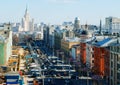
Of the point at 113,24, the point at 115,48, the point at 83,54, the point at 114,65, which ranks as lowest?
the point at 83,54

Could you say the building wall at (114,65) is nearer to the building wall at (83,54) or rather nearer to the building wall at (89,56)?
the building wall at (89,56)

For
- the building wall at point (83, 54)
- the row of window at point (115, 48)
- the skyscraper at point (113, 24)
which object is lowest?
the building wall at point (83, 54)

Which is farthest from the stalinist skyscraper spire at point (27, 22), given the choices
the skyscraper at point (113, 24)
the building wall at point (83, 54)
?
the building wall at point (83, 54)

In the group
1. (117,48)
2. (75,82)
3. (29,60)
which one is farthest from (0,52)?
(117,48)

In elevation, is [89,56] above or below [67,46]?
below

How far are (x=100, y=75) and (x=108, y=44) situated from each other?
267 centimetres

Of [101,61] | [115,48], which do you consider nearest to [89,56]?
[101,61]

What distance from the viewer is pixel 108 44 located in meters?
27.5

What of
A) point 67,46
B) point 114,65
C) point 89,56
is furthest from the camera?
point 67,46

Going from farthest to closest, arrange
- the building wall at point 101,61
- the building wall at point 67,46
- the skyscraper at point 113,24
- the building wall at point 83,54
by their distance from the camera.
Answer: the skyscraper at point 113,24
the building wall at point 67,46
the building wall at point 83,54
the building wall at point 101,61

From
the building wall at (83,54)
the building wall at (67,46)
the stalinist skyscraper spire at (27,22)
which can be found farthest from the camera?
the stalinist skyscraper spire at (27,22)

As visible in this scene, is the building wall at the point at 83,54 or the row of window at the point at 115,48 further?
the building wall at the point at 83,54

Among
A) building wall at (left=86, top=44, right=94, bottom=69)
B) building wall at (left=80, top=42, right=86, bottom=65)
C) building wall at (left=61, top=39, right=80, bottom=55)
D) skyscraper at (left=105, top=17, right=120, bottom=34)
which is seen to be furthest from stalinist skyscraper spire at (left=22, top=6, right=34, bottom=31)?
building wall at (left=86, top=44, right=94, bottom=69)

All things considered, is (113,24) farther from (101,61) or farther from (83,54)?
(101,61)
